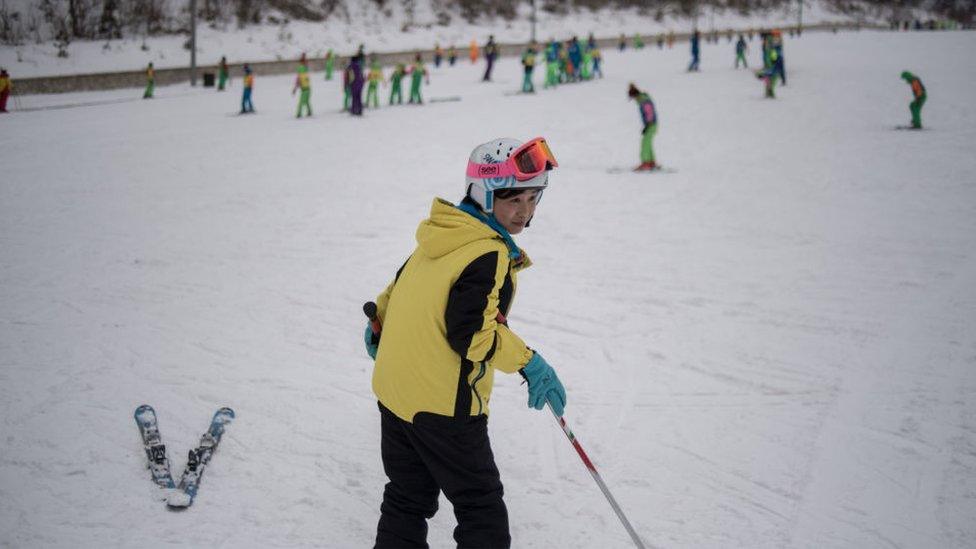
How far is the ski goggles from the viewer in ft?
Answer: 7.21

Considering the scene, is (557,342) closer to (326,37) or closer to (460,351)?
(460,351)

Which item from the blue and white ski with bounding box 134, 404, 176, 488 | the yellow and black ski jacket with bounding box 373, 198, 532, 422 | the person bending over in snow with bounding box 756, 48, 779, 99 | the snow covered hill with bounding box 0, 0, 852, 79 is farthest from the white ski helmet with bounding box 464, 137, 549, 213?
the snow covered hill with bounding box 0, 0, 852, 79

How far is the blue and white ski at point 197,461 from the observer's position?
3.13 m

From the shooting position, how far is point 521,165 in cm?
221

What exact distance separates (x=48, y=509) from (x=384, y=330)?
2.10 meters

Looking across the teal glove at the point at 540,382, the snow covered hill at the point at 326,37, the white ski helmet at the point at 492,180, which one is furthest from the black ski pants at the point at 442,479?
the snow covered hill at the point at 326,37

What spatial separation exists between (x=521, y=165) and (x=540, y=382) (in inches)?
29.4

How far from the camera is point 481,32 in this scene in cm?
5134

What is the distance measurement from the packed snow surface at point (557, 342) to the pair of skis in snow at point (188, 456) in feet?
0.22

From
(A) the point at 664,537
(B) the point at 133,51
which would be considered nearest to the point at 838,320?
(A) the point at 664,537

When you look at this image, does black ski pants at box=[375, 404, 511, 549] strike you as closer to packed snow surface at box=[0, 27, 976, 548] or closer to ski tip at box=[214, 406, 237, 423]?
packed snow surface at box=[0, 27, 976, 548]

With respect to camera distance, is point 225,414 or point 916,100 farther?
point 916,100

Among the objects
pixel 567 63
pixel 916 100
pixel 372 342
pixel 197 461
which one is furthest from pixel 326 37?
pixel 372 342

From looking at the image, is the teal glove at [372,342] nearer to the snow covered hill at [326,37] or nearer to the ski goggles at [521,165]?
the ski goggles at [521,165]
